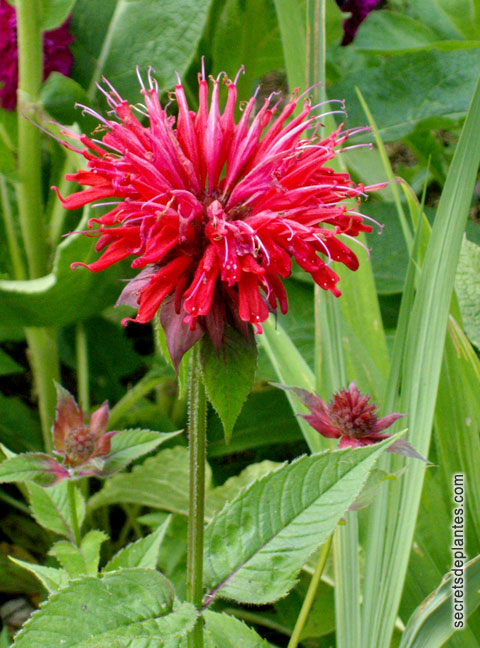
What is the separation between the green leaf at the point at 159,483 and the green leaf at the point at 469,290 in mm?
367

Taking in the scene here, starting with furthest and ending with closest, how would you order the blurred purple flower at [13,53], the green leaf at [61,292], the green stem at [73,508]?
the blurred purple flower at [13,53], the green leaf at [61,292], the green stem at [73,508]

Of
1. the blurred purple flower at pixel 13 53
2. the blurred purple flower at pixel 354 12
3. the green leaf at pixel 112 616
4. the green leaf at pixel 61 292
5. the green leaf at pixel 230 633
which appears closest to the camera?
the green leaf at pixel 112 616

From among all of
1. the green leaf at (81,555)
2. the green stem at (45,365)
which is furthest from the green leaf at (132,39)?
the green leaf at (81,555)

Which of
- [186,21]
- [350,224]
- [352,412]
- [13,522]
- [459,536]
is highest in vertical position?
[186,21]

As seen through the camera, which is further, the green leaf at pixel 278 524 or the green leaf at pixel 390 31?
the green leaf at pixel 390 31

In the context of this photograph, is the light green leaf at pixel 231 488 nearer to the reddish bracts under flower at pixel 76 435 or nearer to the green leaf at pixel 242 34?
the reddish bracts under flower at pixel 76 435

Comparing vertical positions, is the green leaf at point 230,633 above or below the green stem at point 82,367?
below

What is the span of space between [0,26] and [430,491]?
0.86 m

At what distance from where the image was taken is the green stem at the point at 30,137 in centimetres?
88

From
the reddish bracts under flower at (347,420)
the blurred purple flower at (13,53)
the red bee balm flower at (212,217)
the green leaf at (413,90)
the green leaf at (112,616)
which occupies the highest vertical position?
the blurred purple flower at (13,53)

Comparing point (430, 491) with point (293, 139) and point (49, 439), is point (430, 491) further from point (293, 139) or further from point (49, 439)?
point (49, 439)

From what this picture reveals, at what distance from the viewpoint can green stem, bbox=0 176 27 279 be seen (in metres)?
1.02

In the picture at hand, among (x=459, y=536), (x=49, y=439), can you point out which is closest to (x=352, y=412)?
(x=459, y=536)

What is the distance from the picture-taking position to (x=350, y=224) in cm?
51
